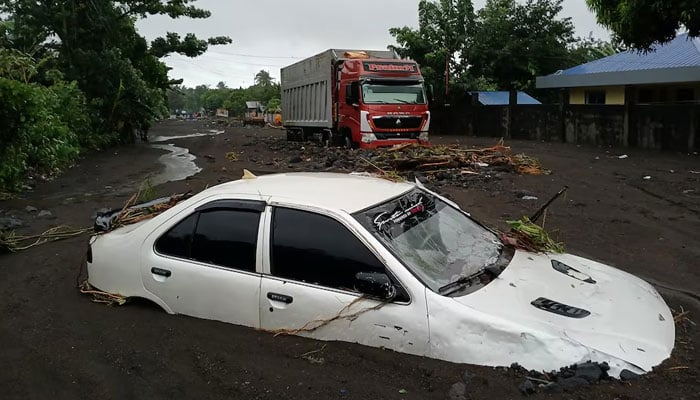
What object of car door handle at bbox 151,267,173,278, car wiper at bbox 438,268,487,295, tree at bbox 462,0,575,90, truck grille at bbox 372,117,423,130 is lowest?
car door handle at bbox 151,267,173,278

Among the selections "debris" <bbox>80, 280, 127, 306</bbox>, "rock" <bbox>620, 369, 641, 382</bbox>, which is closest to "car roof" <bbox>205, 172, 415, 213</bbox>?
"debris" <bbox>80, 280, 127, 306</bbox>

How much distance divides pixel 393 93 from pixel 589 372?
16.8 meters

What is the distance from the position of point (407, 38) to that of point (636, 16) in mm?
22363

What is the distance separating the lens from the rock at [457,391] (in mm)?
2984

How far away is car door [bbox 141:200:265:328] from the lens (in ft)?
12.9

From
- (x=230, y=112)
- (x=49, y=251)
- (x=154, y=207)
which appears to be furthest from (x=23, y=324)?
(x=230, y=112)

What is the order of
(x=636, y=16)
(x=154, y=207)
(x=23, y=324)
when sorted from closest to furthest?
(x=23, y=324)
(x=154, y=207)
(x=636, y=16)

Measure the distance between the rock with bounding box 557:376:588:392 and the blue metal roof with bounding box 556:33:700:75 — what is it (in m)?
22.4

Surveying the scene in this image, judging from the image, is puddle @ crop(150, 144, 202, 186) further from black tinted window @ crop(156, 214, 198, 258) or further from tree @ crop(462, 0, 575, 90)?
tree @ crop(462, 0, 575, 90)

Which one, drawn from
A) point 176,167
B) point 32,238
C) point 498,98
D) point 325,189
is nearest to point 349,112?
point 176,167

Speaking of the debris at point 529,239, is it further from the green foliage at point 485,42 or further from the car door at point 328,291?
the green foliage at point 485,42

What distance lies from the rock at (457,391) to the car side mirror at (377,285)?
0.61 m

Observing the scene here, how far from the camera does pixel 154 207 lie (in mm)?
5371

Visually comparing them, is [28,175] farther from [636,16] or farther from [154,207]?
[636,16]
